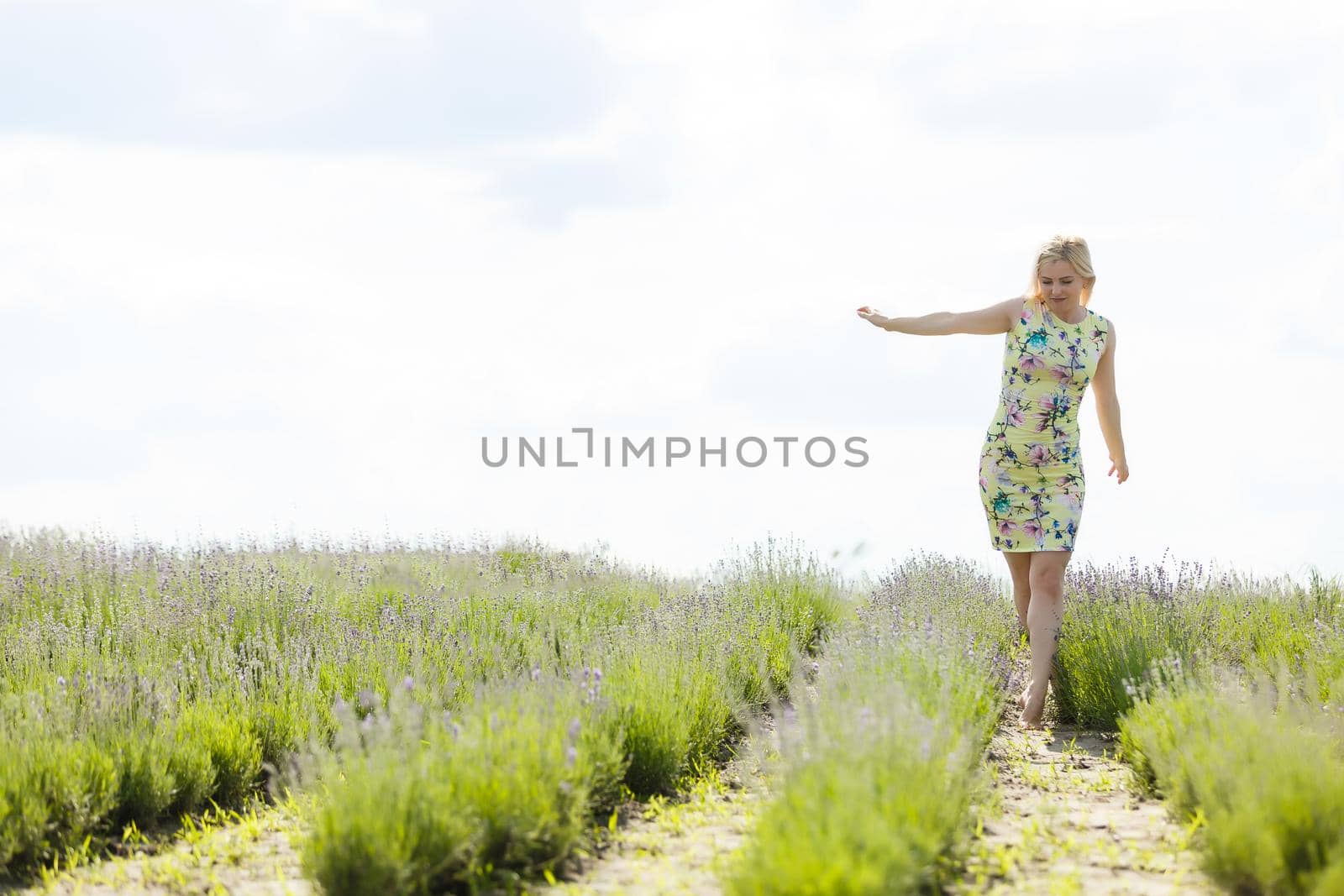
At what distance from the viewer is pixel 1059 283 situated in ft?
18.3

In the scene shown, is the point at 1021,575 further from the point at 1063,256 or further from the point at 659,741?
the point at 659,741

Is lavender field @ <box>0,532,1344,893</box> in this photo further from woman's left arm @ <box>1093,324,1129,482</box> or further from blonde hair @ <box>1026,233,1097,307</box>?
blonde hair @ <box>1026,233,1097,307</box>

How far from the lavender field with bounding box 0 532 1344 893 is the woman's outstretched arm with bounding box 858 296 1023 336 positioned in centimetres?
145

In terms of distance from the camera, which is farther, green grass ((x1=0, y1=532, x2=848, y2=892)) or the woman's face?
the woman's face

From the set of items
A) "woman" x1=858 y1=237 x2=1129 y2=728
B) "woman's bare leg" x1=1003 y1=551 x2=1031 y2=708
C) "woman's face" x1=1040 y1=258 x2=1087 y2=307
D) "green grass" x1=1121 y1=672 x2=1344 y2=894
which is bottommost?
"green grass" x1=1121 y1=672 x2=1344 y2=894

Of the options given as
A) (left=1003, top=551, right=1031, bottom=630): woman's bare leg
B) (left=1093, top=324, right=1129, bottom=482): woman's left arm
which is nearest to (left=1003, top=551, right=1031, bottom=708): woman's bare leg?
(left=1003, top=551, right=1031, bottom=630): woman's bare leg

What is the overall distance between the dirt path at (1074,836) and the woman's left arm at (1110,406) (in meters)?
1.66

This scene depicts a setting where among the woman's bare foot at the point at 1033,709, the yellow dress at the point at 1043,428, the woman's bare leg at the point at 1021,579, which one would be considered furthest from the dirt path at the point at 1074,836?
the yellow dress at the point at 1043,428

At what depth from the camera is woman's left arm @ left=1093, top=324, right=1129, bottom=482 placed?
579 cm

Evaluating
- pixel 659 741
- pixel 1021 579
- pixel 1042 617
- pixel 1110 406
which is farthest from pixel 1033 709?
pixel 659 741

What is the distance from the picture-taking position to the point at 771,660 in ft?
21.0

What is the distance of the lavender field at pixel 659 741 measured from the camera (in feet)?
10.5

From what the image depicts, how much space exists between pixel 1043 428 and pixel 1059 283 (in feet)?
2.31

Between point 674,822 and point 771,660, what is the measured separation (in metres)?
2.49
